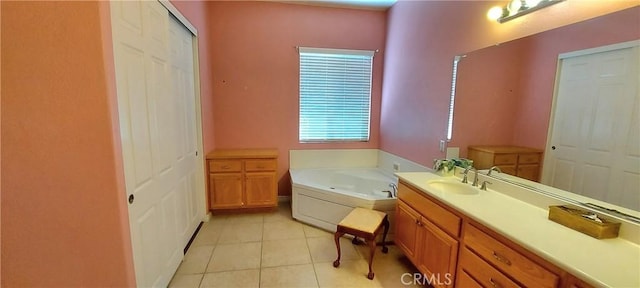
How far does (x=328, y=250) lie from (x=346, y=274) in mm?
377

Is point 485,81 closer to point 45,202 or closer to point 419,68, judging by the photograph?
point 419,68

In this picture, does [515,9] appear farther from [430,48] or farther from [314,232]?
[314,232]

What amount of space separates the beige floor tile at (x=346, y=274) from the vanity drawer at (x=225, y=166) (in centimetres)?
155

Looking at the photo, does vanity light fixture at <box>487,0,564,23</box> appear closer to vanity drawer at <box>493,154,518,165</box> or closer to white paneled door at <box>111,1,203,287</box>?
vanity drawer at <box>493,154,518,165</box>

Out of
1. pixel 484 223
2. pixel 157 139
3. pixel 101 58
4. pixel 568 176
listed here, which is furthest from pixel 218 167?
pixel 568 176

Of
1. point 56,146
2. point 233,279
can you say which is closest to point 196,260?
point 233,279

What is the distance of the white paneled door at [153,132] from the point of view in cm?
139

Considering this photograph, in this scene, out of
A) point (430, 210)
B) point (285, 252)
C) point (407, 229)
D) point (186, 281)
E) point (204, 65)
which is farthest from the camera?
point (204, 65)

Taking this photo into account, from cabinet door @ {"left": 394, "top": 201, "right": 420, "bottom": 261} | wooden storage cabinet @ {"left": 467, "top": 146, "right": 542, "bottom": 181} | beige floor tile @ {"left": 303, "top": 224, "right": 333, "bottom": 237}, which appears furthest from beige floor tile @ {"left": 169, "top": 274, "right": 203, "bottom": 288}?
wooden storage cabinet @ {"left": 467, "top": 146, "right": 542, "bottom": 181}

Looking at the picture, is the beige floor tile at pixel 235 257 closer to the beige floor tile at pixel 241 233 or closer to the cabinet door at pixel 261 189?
the beige floor tile at pixel 241 233

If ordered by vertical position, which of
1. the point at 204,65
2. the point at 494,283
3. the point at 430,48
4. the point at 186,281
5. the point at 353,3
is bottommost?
the point at 186,281

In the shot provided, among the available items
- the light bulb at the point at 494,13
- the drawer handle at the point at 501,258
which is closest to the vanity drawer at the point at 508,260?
the drawer handle at the point at 501,258

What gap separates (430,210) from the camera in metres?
1.79

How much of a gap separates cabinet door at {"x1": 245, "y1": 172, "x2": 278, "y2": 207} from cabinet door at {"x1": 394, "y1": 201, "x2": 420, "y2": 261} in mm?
1619
